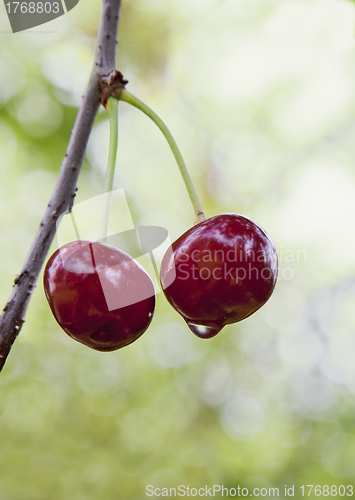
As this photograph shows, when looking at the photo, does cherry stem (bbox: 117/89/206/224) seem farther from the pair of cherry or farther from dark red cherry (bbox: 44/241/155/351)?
dark red cherry (bbox: 44/241/155/351)

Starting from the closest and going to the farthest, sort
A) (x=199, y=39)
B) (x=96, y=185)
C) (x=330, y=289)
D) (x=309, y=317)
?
(x=96, y=185) → (x=199, y=39) → (x=330, y=289) → (x=309, y=317)

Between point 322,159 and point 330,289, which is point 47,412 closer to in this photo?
point 330,289

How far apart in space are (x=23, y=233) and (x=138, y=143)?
1407 millimetres

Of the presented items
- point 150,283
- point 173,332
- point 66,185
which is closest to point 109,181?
point 66,185

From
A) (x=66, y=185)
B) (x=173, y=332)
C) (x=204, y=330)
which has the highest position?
(x=66, y=185)

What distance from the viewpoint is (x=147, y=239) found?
3.57 feet

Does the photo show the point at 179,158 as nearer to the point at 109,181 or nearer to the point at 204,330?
the point at 109,181

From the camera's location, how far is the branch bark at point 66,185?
0.75 meters

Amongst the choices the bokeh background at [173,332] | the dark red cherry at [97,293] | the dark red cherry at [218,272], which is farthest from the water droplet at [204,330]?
the bokeh background at [173,332]

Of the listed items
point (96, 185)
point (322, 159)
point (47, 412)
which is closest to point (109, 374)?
point (47, 412)

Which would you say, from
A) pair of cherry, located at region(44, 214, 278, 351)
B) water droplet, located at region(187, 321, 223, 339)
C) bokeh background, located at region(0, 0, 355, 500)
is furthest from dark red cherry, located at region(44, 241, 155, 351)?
bokeh background, located at region(0, 0, 355, 500)

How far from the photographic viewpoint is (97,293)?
0.74 metres

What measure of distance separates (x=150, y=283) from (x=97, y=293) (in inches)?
4.6

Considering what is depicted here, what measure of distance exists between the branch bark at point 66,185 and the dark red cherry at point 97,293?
38 mm
